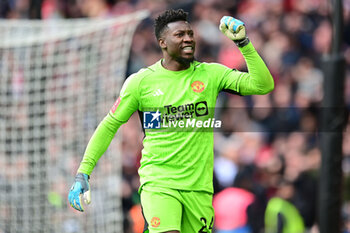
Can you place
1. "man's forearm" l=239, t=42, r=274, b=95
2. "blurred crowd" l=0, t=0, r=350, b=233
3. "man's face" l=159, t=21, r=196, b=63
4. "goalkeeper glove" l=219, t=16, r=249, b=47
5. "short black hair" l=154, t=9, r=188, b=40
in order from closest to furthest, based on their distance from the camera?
"goalkeeper glove" l=219, t=16, r=249, b=47 < "man's forearm" l=239, t=42, r=274, b=95 < "man's face" l=159, t=21, r=196, b=63 < "short black hair" l=154, t=9, r=188, b=40 < "blurred crowd" l=0, t=0, r=350, b=233

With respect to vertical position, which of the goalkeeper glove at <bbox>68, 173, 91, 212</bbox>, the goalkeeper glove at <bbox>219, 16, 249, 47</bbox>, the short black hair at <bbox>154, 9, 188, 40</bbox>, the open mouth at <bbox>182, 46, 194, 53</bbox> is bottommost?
the goalkeeper glove at <bbox>68, 173, 91, 212</bbox>

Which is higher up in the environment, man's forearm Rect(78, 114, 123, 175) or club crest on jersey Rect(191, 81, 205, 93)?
club crest on jersey Rect(191, 81, 205, 93)

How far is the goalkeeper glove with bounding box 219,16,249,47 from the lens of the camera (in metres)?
5.04

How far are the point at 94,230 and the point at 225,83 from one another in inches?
167

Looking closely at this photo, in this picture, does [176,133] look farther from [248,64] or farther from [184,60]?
[248,64]

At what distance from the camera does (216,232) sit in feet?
27.9

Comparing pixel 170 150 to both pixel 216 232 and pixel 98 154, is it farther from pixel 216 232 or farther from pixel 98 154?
pixel 216 232

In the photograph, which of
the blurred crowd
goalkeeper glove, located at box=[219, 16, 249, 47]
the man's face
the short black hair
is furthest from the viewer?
the blurred crowd

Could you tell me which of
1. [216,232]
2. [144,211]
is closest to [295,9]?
[216,232]

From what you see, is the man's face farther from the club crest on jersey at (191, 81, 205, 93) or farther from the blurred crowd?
the blurred crowd

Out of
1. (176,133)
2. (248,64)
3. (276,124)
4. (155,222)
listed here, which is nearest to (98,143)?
(176,133)

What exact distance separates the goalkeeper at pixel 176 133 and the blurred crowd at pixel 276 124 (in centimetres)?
293

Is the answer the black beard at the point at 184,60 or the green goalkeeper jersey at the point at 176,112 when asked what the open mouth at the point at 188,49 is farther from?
the green goalkeeper jersey at the point at 176,112

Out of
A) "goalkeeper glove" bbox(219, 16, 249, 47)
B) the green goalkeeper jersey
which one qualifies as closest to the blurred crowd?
the green goalkeeper jersey
